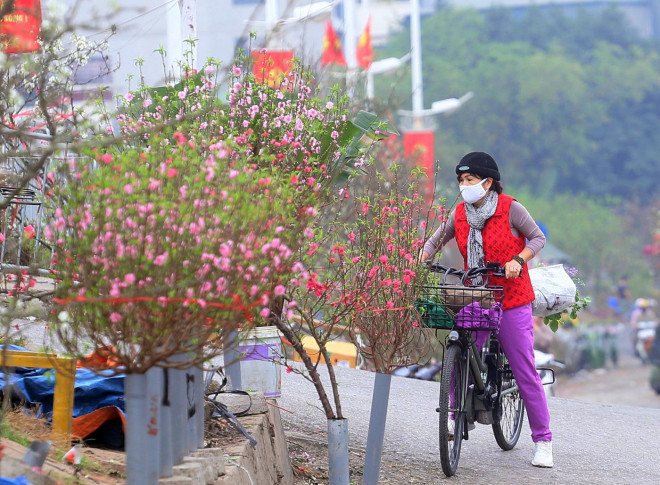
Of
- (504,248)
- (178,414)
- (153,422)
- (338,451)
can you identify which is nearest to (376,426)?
(338,451)

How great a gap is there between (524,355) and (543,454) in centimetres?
73

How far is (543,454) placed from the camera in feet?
23.7

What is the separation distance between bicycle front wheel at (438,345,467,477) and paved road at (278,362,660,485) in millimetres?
164

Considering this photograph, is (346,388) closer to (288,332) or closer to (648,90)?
(288,332)

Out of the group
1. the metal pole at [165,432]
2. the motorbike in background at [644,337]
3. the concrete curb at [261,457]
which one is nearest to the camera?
the metal pole at [165,432]

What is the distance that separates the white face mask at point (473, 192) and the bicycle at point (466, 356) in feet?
1.33

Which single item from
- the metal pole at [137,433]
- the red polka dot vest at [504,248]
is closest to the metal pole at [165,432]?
the metal pole at [137,433]

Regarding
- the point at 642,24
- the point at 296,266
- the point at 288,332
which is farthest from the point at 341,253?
the point at 642,24

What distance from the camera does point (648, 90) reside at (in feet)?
326

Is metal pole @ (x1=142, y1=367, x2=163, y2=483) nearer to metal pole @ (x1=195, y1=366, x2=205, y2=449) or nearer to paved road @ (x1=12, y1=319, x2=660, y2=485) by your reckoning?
metal pole @ (x1=195, y1=366, x2=205, y2=449)

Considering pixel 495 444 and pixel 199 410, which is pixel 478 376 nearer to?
pixel 495 444

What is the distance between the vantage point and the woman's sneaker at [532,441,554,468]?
23.6 feet

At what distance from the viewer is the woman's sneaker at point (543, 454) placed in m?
7.21

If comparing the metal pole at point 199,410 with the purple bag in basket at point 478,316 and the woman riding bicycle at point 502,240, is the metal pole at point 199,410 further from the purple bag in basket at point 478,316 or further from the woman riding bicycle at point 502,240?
the woman riding bicycle at point 502,240
